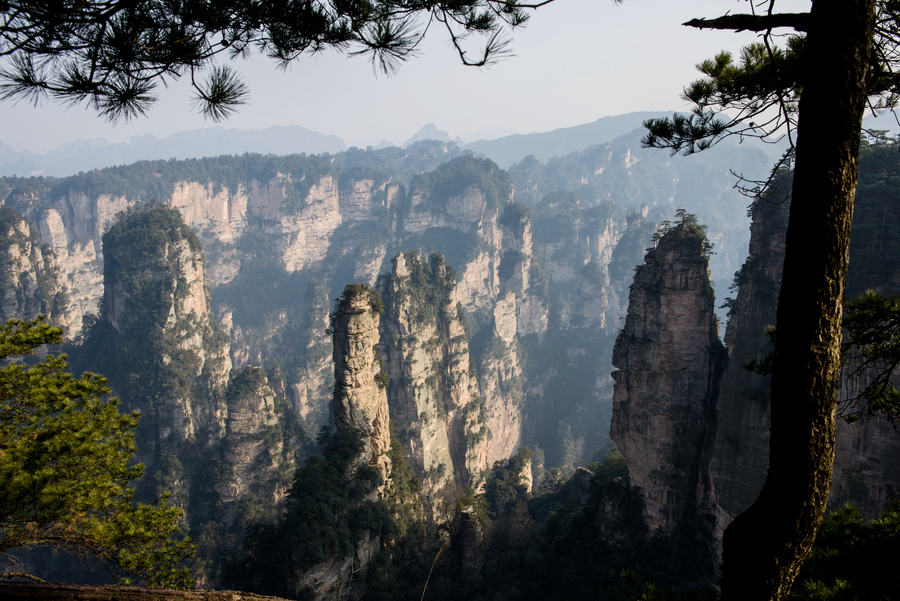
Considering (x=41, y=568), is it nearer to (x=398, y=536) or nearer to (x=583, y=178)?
(x=398, y=536)

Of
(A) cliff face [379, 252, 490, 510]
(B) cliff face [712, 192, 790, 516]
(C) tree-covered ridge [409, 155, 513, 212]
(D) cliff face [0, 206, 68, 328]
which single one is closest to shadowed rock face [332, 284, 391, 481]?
(A) cliff face [379, 252, 490, 510]

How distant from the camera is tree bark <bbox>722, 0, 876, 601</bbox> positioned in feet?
9.99

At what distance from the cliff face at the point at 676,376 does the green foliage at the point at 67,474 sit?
1488 cm

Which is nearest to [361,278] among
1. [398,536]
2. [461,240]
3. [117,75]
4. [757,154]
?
[461,240]

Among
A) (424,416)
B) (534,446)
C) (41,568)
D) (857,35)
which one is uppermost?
(857,35)

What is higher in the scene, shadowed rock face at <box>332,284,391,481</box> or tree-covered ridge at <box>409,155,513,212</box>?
tree-covered ridge at <box>409,155,513,212</box>

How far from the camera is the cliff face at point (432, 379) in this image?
103 ft

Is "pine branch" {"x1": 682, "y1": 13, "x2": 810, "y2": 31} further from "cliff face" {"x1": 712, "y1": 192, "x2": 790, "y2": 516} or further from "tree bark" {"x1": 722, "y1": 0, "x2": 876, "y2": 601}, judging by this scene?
"cliff face" {"x1": 712, "y1": 192, "x2": 790, "y2": 516}

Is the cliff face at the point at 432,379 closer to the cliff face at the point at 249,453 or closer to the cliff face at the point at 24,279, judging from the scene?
the cliff face at the point at 249,453

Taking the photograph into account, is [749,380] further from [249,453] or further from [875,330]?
[249,453]

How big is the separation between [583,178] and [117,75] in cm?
14335

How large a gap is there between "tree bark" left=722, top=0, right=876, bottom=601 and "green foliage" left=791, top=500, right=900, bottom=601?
162 cm

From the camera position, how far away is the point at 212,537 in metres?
27.3

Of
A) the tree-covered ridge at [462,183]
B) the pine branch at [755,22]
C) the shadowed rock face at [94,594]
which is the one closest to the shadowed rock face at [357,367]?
the shadowed rock face at [94,594]
